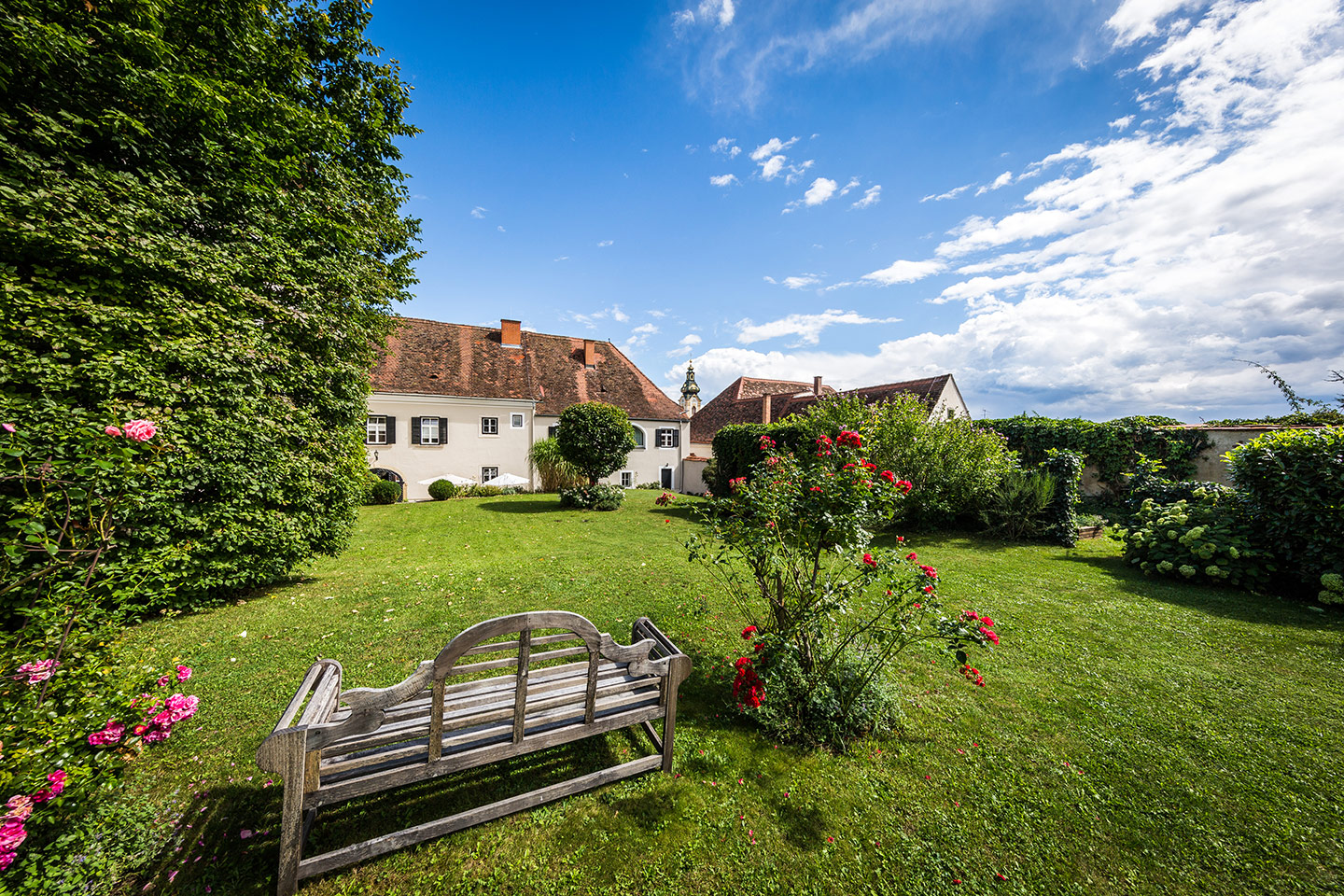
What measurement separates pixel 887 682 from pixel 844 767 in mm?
984

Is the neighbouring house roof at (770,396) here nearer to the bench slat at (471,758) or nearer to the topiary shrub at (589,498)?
the topiary shrub at (589,498)

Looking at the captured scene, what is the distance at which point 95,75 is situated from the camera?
433 centimetres

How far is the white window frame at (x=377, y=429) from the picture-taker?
17125 mm

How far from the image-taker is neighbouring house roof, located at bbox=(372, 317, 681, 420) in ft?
61.1

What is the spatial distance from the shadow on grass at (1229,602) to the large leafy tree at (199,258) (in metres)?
12.9

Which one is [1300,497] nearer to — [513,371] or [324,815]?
[324,815]

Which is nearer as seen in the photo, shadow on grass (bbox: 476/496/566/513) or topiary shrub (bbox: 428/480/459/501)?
shadow on grass (bbox: 476/496/566/513)

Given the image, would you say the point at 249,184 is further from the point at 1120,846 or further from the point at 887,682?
the point at 1120,846

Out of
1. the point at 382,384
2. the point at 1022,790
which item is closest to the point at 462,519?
the point at 382,384

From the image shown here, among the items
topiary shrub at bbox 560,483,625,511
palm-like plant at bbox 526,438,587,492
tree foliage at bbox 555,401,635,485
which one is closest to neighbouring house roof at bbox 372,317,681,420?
palm-like plant at bbox 526,438,587,492

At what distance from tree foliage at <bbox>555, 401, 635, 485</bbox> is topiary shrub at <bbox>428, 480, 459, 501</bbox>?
18.6 feet

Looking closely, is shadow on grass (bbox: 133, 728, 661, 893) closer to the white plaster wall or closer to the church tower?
the white plaster wall

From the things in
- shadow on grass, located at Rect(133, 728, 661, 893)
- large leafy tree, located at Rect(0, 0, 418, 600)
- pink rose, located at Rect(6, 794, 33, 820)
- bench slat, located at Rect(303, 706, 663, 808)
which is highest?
large leafy tree, located at Rect(0, 0, 418, 600)

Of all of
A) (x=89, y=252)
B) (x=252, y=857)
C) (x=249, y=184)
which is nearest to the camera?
(x=252, y=857)
